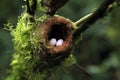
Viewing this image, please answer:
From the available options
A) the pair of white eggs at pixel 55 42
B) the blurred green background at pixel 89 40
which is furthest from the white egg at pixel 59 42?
the blurred green background at pixel 89 40

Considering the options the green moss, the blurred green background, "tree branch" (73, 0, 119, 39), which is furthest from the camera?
the blurred green background

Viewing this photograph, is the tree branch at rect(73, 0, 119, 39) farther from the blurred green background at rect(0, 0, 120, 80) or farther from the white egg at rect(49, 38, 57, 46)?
the blurred green background at rect(0, 0, 120, 80)

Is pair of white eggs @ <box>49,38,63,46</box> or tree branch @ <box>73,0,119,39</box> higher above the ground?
tree branch @ <box>73,0,119,39</box>

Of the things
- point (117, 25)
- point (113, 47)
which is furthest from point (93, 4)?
point (113, 47)

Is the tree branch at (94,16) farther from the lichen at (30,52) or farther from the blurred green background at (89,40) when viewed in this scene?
the blurred green background at (89,40)

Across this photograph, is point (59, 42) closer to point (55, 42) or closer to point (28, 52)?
point (55, 42)

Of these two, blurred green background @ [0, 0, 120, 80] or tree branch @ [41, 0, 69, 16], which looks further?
blurred green background @ [0, 0, 120, 80]

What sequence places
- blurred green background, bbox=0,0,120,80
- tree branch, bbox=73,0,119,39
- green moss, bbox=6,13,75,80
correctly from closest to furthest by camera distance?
tree branch, bbox=73,0,119,39, green moss, bbox=6,13,75,80, blurred green background, bbox=0,0,120,80

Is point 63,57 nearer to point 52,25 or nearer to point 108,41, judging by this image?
point 52,25

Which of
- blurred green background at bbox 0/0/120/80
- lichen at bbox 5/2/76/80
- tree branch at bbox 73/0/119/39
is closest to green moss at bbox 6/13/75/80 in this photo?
lichen at bbox 5/2/76/80
